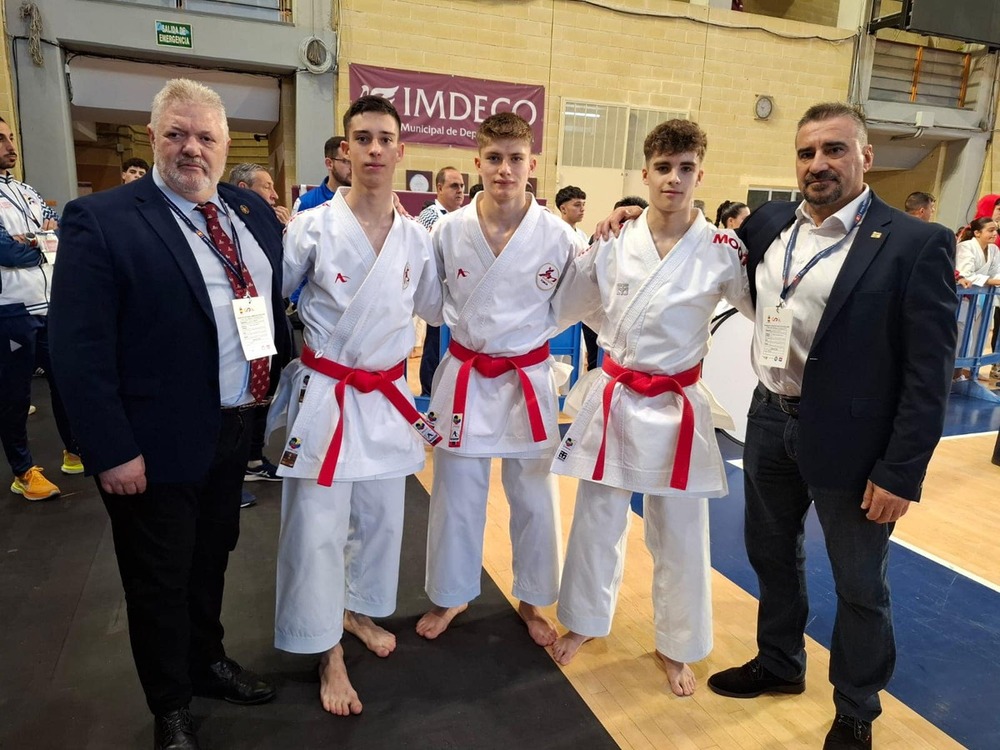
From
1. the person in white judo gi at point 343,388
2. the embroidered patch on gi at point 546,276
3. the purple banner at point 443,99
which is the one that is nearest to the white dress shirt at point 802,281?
the embroidered patch on gi at point 546,276

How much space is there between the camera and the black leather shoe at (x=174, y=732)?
65.7 inches

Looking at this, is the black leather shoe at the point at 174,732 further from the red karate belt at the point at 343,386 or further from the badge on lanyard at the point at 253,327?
the badge on lanyard at the point at 253,327

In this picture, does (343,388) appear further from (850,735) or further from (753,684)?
(850,735)

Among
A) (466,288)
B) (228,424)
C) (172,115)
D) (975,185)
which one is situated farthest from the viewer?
(975,185)

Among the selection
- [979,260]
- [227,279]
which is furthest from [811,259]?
[979,260]

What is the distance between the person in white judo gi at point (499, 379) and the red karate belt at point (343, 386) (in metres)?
0.21

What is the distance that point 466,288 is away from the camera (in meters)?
2.12

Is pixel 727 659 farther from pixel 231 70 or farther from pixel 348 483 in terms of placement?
pixel 231 70

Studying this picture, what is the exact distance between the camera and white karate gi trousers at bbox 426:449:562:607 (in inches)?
86.7

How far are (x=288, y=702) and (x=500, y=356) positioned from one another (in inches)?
48.0

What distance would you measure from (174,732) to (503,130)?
1.89 metres

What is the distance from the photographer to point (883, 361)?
1590 millimetres

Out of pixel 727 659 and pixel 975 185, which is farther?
pixel 975 185

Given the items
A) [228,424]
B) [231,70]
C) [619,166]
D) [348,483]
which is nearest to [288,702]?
[348,483]
